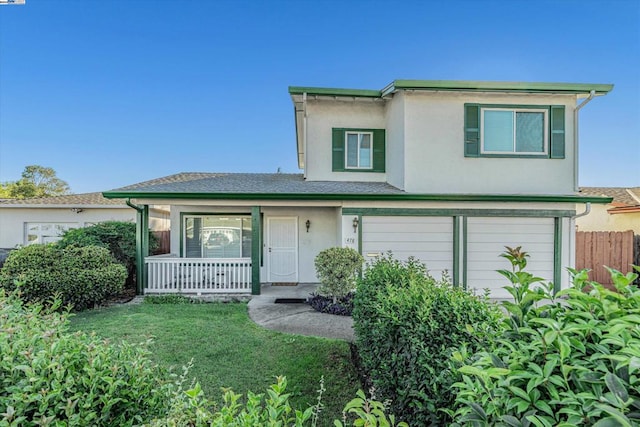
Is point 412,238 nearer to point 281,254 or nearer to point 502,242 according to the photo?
point 502,242

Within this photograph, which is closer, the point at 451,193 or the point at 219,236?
the point at 451,193

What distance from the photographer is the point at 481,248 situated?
9.34 metres

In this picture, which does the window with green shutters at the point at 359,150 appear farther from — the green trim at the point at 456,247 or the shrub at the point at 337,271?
the shrub at the point at 337,271

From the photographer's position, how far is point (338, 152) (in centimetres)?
1062

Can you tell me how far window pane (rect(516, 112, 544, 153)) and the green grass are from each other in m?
8.27

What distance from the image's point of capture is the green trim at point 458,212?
29.8 feet

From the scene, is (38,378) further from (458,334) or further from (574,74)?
(574,74)

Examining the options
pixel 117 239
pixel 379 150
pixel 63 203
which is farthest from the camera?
pixel 63 203

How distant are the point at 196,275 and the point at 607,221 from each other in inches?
853

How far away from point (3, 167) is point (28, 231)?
871 inches

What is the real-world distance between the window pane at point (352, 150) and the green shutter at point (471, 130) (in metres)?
3.39

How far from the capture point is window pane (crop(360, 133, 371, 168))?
10742 mm

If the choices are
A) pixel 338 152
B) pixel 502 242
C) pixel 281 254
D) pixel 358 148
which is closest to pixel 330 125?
pixel 338 152

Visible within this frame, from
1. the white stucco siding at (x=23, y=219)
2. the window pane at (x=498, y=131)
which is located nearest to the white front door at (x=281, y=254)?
the window pane at (x=498, y=131)
